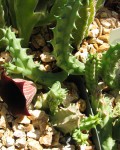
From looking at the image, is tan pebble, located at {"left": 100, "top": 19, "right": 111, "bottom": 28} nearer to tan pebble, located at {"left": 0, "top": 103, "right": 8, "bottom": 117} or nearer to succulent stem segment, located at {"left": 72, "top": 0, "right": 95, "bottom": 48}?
succulent stem segment, located at {"left": 72, "top": 0, "right": 95, "bottom": 48}

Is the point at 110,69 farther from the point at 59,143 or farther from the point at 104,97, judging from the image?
the point at 59,143

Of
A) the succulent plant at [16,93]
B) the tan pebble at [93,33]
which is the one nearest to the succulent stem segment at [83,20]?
the tan pebble at [93,33]

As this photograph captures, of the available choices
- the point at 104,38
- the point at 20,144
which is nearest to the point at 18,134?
the point at 20,144

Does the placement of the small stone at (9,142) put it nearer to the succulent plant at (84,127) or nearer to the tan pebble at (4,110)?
the tan pebble at (4,110)

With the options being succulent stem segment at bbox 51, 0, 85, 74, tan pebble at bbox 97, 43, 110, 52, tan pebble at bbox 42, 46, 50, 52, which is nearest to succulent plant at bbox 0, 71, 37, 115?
succulent stem segment at bbox 51, 0, 85, 74

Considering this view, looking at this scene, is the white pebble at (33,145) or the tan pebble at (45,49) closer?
the white pebble at (33,145)

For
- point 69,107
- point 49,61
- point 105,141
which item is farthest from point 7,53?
point 105,141
